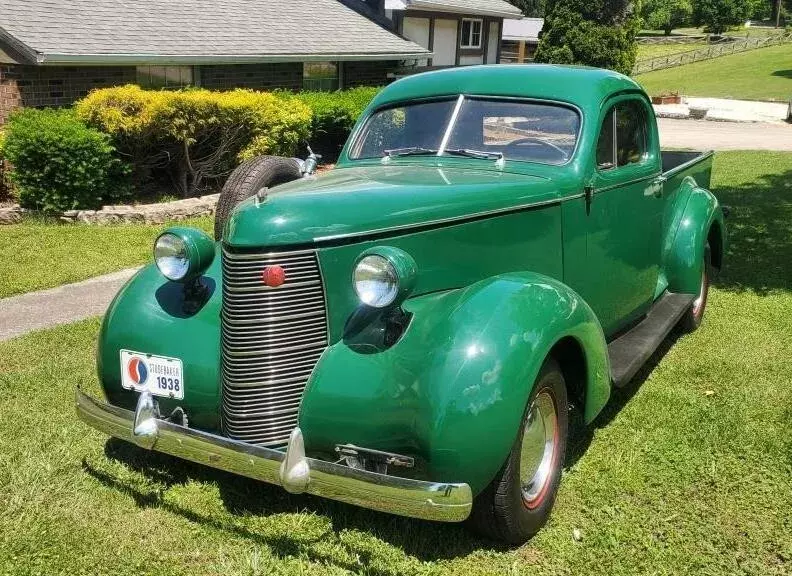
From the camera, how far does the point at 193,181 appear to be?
11156 mm

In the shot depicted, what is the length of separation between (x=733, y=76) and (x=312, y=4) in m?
29.9

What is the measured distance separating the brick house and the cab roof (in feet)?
24.2

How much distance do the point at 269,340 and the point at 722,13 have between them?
226ft

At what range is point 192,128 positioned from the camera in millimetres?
10312

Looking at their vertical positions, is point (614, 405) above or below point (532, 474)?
below

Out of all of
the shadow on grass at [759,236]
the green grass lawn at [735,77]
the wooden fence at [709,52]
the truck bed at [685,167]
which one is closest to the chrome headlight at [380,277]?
the truck bed at [685,167]

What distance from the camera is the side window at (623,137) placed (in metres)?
4.40

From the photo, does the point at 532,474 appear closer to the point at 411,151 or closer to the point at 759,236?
the point at 411,151

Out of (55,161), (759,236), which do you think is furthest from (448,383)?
(55,161)

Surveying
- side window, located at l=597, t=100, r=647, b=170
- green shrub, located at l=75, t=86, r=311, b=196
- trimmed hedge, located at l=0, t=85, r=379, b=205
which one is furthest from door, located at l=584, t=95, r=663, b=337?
green shrub, located at l=75, t=86, r=311, b=196

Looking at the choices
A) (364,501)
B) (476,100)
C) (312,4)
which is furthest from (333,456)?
(312,4)

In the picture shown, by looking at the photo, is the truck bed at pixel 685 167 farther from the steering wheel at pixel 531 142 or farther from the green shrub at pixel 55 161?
the green shrub at pixel 55 161

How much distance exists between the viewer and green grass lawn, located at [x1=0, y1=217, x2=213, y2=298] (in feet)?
23.5

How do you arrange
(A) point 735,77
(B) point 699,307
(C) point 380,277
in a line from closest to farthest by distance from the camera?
1. (C) point 380,277
2. (B) point 699,307
3. (A) point 735,77
